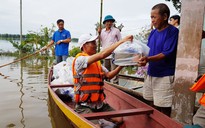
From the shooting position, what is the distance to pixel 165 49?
2.95 meters

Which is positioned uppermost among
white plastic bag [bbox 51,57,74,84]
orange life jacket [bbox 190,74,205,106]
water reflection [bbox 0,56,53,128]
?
orange life jacket [bbox 190,74,205,106]

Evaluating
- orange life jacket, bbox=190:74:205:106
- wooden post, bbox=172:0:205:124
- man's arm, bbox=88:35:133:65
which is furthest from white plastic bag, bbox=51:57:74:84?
orange life jacket, bbox=190:74:205:106

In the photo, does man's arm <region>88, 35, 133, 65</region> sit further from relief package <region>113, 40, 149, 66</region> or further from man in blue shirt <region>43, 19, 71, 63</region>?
man in blue shirt <region>43, 19, 71, 63</region>

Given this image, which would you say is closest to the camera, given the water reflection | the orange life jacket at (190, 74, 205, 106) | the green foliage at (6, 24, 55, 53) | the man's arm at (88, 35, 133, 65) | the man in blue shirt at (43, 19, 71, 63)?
the orange life jacket at (190, 74, 205, 106)

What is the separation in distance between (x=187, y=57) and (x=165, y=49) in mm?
297

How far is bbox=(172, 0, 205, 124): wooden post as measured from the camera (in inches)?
112

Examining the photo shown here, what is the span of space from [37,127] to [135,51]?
8.00 ft

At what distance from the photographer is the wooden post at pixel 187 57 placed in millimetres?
2840

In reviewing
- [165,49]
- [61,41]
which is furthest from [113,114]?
[61,41]

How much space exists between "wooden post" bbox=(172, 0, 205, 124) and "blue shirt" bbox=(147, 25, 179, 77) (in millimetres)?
91

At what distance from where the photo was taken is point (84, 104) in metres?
3.13

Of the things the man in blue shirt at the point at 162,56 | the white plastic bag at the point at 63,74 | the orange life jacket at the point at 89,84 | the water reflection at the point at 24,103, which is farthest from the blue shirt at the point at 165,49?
the white plastic bag at the point at 63,74

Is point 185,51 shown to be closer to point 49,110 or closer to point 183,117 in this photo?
point 183,117

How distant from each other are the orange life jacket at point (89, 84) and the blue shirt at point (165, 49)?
2.48 feet
